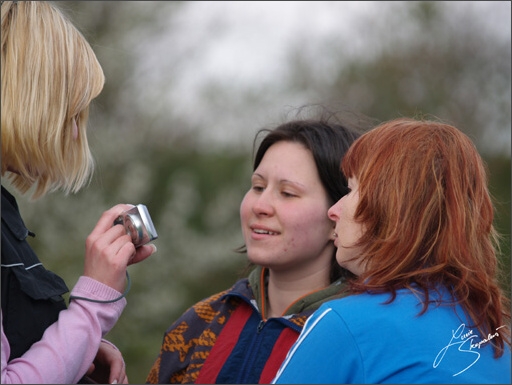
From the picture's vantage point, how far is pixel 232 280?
641 centimetres

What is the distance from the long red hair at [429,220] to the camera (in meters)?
1.63

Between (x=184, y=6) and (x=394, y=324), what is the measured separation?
5.35m

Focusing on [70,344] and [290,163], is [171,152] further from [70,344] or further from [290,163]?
[70,344]

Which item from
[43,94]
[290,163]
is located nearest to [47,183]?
[43,94]

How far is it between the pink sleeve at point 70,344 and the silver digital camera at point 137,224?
179 mm

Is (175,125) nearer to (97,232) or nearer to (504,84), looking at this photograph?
(504,84)

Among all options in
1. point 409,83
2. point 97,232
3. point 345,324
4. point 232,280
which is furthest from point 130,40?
point 345,324

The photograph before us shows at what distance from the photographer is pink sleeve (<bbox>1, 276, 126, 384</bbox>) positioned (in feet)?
5.01

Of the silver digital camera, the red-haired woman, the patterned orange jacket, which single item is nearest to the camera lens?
the silver digital camera

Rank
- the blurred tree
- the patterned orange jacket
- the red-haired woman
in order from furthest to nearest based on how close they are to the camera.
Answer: the blurred tree
the patterned orange jacket
the red-haired woman

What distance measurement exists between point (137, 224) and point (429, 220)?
0.75 m

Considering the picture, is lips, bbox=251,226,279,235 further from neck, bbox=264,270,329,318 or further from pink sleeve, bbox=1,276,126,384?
pink sleeve, bbox=1,276,126,384

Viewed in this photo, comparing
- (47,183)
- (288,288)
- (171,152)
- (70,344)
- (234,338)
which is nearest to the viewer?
(70,344)

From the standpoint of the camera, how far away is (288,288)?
2.46 m
